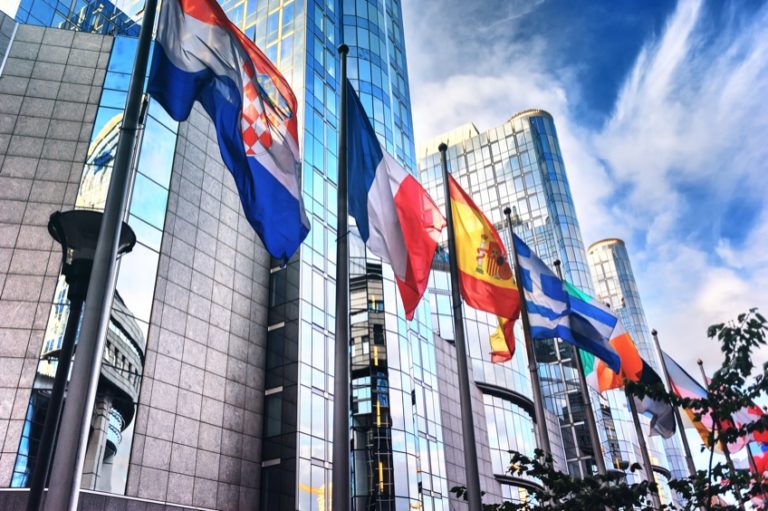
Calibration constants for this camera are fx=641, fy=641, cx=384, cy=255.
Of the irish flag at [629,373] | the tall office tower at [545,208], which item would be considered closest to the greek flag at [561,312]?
the irish flag at [629,373]

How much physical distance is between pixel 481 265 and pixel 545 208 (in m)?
86.1

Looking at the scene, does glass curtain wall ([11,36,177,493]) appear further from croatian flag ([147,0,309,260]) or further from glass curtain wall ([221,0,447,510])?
croatian flag ([147,0,309,260])

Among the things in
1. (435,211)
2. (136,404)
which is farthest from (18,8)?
(435,211)

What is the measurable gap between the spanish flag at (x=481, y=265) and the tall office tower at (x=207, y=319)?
15.5 meters

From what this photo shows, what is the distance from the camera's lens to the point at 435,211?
1706 cm

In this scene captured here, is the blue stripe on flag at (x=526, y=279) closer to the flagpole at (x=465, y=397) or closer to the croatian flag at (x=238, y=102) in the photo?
the flagpole at (x=465, y=397)

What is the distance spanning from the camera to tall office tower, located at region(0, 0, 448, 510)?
26453 millimetres

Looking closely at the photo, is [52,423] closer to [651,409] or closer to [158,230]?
[158,230]

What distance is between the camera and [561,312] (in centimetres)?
2262

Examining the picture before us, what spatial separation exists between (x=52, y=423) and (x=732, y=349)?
14344 mm

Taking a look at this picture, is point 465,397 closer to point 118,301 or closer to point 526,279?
point 526,279

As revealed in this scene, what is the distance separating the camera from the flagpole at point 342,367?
1017 cm

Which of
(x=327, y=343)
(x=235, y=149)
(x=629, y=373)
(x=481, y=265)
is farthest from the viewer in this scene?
(x=327, y=343)

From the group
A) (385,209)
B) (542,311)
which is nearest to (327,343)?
(542,311)
